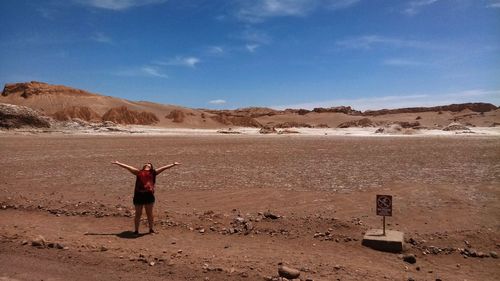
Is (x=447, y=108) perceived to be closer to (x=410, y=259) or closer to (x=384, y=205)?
(x=384, y=205)

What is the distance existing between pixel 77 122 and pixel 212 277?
53.1 meters

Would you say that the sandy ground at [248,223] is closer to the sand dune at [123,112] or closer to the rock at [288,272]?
the rock at [288,272]

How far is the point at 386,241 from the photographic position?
7.74m

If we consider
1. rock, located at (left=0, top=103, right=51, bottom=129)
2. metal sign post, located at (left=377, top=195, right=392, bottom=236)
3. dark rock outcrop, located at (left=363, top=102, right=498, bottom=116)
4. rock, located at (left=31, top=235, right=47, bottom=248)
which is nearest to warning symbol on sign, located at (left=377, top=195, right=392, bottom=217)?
metal sign post, located at (left=377, top=195, right=392, bottom=236)

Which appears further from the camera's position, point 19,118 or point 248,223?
point 19,118

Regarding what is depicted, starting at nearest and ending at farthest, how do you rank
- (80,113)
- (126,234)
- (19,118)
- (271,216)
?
(126,234) < (271,216) < (19,118) < (80,113)

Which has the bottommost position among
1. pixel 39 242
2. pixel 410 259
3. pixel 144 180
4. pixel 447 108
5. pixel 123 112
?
pixel 410 259

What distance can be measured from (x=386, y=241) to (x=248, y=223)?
2.57m

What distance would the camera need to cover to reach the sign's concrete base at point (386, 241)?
7.70 m

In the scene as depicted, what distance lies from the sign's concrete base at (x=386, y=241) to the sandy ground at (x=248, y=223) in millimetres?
155

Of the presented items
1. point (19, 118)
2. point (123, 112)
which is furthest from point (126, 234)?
point (123, 112)

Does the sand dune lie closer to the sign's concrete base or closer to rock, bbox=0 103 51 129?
rock, bbox=0 103 51 129

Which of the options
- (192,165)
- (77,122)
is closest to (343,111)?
(77,122)

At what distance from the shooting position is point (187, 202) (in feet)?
37.1
